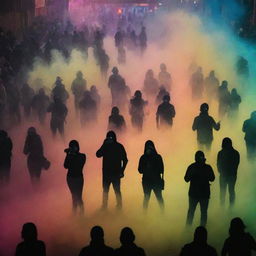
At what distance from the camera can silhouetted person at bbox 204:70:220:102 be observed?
1788cm

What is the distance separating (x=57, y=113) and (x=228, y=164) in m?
5.98

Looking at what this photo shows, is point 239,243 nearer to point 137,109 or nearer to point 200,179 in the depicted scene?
point 200,179

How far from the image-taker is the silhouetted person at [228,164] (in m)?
9.84

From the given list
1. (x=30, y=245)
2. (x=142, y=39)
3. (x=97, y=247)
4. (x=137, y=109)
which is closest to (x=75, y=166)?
(x=30, y=245)

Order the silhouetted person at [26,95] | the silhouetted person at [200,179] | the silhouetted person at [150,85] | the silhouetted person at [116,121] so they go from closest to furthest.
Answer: the silhouetted person at [200,179] < the silhouetted person at [116,121] < the silhouetted person at [26,95] < the silhouetted person at [150,85]

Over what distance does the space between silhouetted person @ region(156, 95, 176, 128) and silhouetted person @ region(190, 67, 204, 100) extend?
15.7 feet

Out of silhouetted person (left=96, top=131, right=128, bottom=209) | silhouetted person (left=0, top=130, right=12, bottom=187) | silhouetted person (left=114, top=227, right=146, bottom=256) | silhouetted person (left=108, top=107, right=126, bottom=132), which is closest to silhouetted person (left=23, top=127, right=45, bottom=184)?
silhouetted person (left=0, top=130, right=12, bottom=187)

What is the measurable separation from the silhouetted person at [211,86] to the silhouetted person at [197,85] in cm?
33

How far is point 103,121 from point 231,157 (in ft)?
24.6

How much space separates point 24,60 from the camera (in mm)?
22281

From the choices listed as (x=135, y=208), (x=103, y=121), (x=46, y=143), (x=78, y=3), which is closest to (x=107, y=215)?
(x=135, y=208)

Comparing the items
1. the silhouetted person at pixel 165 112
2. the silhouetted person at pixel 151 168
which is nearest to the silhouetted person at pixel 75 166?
the silhouetted person at pixel 151 168

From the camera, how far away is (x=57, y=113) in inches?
563

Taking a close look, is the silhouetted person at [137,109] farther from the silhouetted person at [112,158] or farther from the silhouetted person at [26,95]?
the silhouetted person at [112,158]
